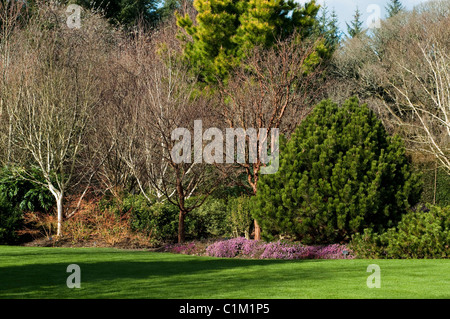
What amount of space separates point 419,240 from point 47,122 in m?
11.1

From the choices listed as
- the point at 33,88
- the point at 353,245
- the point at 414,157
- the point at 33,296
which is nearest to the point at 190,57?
the point at 33,88

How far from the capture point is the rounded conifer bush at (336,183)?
38.5 ft

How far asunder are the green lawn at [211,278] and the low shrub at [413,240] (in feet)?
3.26

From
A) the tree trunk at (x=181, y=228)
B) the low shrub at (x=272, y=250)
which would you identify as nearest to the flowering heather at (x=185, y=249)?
the low shrub at (x=272, y=250)

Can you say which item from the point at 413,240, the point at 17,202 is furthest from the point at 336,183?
the point at 17,202

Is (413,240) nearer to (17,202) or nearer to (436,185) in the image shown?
(17,202)

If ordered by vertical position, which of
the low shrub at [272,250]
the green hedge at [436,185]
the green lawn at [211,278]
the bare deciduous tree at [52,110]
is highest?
the bare deciduous tree at [52,110]

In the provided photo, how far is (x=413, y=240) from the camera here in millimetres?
10828

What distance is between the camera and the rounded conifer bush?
462 inches

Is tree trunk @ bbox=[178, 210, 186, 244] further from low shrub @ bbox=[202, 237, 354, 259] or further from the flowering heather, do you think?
low shrub @ bbox=[202, 237, 354, 259]

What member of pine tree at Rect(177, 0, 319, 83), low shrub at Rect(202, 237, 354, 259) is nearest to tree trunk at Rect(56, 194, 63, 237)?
low shrub at Rect(202, 237, 354, 259)

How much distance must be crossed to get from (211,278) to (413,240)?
4.99m

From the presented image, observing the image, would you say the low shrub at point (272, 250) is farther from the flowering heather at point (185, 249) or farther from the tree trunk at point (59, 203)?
the tree trunk at point (59, 203)

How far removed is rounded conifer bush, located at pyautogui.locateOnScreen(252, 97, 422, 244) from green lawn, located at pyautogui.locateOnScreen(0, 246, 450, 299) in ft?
6.49
